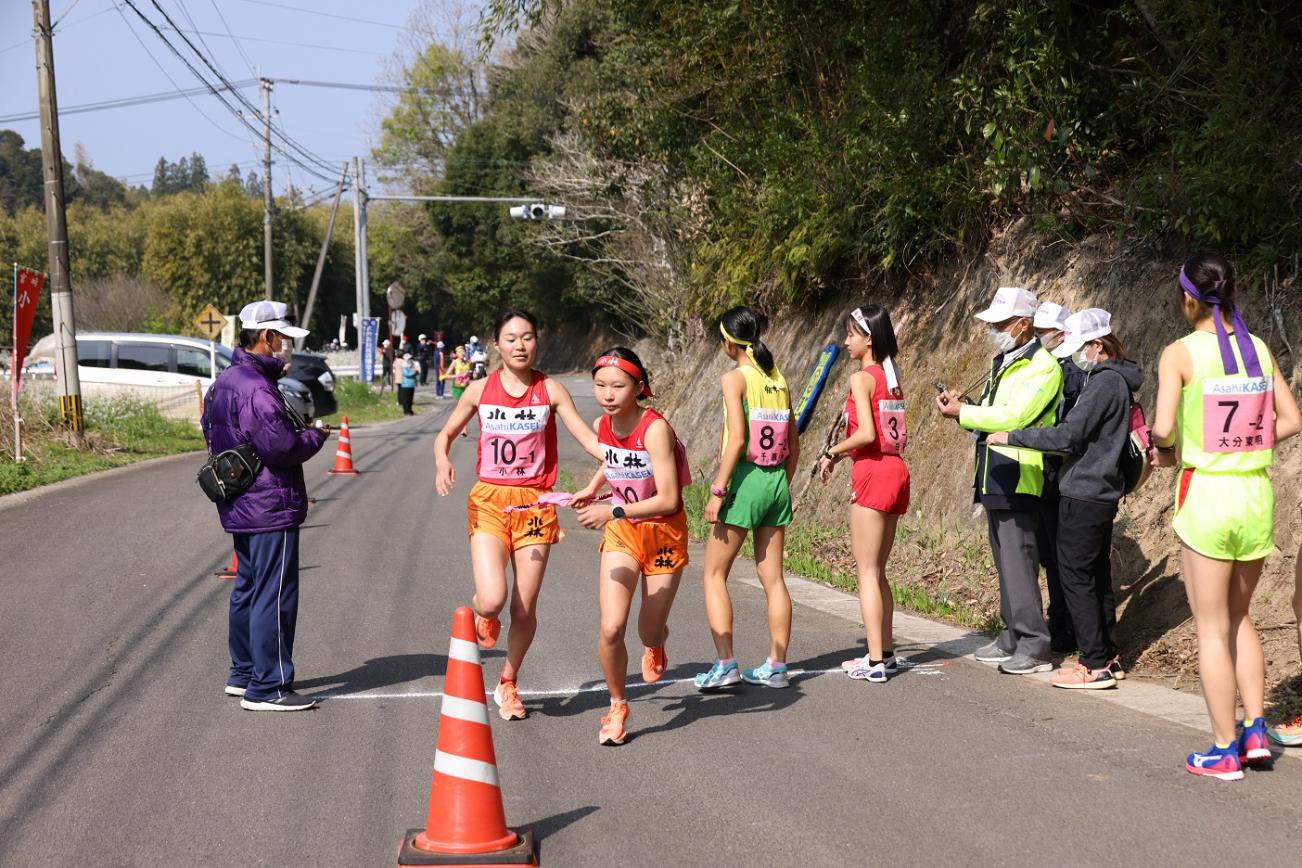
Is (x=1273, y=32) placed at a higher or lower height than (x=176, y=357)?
higher

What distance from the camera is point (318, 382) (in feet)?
101

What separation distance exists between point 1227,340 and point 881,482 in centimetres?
221

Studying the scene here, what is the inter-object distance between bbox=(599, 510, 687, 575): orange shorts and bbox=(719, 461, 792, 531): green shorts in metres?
0.76

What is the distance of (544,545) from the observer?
6242 millimetres

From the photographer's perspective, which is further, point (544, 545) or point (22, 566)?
point (22, 566)

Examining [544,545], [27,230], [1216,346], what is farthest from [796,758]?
[27,230]

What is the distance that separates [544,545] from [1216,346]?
3125 millimetres

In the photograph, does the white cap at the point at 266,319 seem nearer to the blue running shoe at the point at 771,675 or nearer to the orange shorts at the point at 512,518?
the orange shorts at the point at 512,518

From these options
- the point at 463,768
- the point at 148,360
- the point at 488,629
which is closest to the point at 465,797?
the point at 463,768

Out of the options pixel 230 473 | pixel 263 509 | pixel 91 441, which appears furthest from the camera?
pixel 91 441

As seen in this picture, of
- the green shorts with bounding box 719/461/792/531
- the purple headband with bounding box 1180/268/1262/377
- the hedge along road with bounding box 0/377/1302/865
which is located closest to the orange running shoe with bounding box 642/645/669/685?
the hedge along road with bounding box 0/377/1302/865

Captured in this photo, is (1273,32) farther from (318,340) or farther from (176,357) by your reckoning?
(318,340)

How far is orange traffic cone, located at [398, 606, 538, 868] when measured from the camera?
4.34 metres

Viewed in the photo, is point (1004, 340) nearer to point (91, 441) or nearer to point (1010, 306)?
point (1010, 306)
